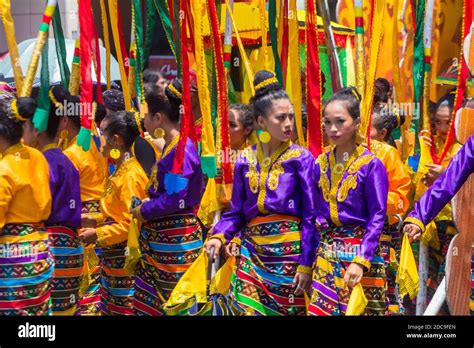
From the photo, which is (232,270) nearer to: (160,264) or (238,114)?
(160,264)

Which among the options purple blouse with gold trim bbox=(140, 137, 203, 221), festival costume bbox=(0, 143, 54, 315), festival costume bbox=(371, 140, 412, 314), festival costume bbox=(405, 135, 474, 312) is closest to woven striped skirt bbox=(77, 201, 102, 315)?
A: purple blouse with gold trim bbox=(140, 137, 203, 221)

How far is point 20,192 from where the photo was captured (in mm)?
4496

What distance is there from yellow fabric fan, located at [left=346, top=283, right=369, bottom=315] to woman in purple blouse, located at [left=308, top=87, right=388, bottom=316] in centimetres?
4

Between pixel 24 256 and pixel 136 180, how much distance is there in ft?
3.54

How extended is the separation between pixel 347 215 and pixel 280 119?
517 mm

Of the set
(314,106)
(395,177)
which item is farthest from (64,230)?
→ (395,177)

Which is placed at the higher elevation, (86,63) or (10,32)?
(10,32)

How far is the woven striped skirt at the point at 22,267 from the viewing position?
452 centimetres

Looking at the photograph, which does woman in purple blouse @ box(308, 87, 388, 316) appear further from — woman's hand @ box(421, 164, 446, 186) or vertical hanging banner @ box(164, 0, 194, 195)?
vertical hanging banner @ box(164, 0, 194, 195)

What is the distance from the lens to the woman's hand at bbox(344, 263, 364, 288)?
170 inches

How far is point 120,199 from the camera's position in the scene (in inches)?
217

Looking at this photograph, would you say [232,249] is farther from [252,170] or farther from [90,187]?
[90,187]

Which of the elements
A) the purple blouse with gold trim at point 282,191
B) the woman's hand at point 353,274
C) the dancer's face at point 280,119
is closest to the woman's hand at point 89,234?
the purple blouse with gold trim at point 282,191

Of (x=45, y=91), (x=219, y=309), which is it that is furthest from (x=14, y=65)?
(x=219, y=309)
